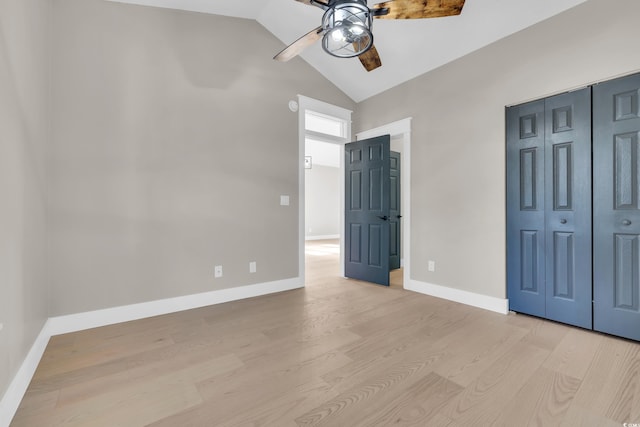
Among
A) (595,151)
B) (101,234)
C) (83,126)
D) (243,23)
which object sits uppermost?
(243,23)

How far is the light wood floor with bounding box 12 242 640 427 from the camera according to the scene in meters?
1.41

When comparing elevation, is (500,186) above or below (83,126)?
below

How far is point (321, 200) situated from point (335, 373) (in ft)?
28.5

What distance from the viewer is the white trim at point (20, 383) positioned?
1309 mm

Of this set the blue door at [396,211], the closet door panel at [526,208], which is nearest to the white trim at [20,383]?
the closet door panel at [526,208]

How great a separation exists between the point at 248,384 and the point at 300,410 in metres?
0.39

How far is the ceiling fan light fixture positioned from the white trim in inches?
105

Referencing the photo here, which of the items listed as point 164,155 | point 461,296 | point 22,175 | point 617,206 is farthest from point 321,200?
point 22,175

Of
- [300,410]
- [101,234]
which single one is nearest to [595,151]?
[300,410]

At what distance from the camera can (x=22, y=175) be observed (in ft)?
5.53

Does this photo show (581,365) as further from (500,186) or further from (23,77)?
(23,77)

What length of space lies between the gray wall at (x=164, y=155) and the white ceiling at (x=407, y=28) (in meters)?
0.18

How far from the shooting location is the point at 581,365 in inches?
73.1

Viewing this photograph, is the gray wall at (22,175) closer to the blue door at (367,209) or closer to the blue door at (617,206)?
the blue door at (367,209)
